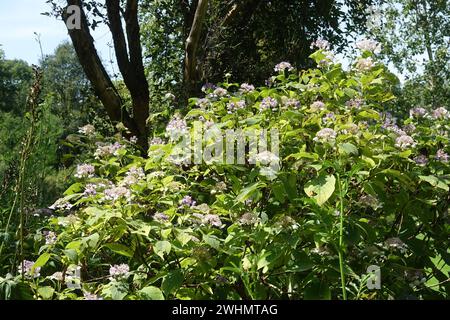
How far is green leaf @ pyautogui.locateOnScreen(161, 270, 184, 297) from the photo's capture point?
1666mm

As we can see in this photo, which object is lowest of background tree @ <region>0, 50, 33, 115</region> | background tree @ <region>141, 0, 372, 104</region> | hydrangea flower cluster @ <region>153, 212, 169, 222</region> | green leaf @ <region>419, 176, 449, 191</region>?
hydrangea flower cluster @ <region>153, 212, 169, 222</region>

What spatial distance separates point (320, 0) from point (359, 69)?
131 inches

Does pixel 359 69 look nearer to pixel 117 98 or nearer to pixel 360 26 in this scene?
pixel 117 98

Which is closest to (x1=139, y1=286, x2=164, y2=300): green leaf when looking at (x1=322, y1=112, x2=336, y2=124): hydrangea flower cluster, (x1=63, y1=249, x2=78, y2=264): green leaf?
(x1=63, y1=249, x2=78, y2=264): green leaf

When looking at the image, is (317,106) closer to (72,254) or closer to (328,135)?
(328,135)

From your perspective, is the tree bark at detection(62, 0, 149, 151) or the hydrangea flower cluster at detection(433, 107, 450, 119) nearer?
the hydrangea flower cluster at detection(433, 107, 450, 119)

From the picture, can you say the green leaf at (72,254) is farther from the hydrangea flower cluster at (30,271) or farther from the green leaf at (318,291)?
the green leaf at (318,291)

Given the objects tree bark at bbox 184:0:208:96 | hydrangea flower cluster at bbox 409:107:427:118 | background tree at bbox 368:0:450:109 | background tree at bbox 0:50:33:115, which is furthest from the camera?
background tree at bbox 0:50:33:115

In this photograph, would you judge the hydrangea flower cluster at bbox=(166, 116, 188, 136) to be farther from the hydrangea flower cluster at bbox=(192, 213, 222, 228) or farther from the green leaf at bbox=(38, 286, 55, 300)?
the green leaf at bbox=(38, 286, 55, 300)

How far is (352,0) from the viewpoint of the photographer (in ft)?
19.4

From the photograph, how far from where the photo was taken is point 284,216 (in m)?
1.80

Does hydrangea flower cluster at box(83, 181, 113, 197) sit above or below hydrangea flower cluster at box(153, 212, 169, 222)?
above

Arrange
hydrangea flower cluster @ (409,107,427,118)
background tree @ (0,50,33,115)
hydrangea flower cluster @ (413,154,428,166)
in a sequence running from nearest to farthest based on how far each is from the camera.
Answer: hydrangea flower cluster @ (413,154,428,166), hydrangea flower cluster @ (409,107,427,118), background tree @ (0,50,33,115)

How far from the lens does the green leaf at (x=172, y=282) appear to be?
65.6 inches
